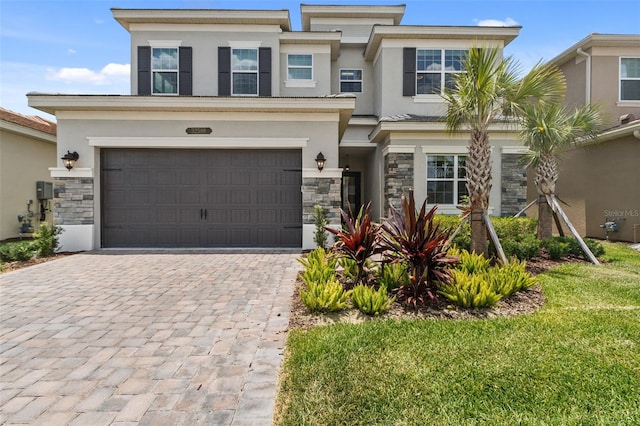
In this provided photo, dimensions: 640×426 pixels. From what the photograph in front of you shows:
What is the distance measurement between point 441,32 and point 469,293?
11.6m

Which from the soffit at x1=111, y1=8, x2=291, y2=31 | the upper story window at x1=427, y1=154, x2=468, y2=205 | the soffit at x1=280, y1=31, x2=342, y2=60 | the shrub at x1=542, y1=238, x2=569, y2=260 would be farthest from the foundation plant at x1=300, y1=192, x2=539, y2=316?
the soffit at x1=111, y1=8, x2=291, y2=31

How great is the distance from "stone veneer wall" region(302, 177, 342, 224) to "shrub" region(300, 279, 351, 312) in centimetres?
474

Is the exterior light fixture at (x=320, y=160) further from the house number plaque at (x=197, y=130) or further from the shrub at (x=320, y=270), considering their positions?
the shrub at (x=320, y=270)

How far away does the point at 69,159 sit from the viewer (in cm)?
888

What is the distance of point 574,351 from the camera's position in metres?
3.29

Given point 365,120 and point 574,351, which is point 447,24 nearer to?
point 365,120

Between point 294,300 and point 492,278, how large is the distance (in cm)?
293

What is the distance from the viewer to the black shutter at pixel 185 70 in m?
12.7

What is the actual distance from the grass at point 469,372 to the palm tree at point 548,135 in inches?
190

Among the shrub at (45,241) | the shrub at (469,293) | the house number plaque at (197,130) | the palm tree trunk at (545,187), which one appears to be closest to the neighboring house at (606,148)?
the palm tree trunk at (545,187)

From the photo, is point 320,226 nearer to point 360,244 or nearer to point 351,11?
point 360,244

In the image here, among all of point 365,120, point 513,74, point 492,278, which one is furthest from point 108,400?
point 365,120

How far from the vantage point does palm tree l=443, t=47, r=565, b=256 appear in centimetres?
633

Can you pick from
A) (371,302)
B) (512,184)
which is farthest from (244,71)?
(371,302)
